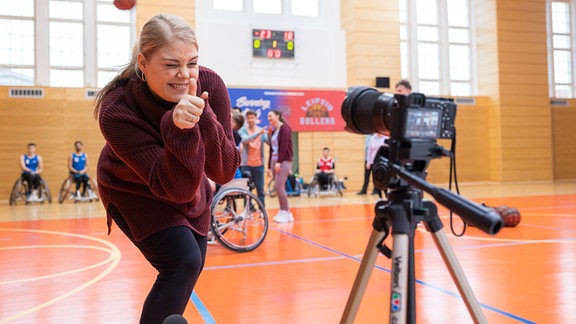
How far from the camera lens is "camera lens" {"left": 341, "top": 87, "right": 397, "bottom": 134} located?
156 centimetres

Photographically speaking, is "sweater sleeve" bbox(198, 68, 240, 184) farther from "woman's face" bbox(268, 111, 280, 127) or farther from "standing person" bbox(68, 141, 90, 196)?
"standing person" bbox(68, 141, 90, 196)

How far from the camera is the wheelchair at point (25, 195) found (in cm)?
1161

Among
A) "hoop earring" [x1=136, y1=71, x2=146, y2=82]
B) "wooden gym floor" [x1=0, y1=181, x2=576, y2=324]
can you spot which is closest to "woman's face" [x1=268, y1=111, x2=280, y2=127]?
"wooden gym floor" [x1=0, y1=181, x2=576, y2=324]

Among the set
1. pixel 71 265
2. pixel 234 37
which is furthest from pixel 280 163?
pixel 234 37

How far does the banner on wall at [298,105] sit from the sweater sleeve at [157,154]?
11.4 meters

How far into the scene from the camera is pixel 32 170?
1186cm

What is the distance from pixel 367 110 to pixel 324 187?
11.0 metres

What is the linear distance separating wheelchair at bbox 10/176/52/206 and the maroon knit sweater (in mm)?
11233

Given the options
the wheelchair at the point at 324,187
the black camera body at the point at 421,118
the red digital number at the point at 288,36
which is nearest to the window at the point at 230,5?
the red digital number at the point at 288,36

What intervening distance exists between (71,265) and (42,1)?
11609 mm

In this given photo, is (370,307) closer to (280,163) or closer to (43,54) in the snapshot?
(280,163)

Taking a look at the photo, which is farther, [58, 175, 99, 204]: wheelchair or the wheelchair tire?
[58, 175, 99, 204]: wheelchair

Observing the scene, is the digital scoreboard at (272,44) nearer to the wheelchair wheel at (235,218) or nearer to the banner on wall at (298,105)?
the banner on wall at (298,105)

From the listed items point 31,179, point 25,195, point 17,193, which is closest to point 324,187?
point 31,179
